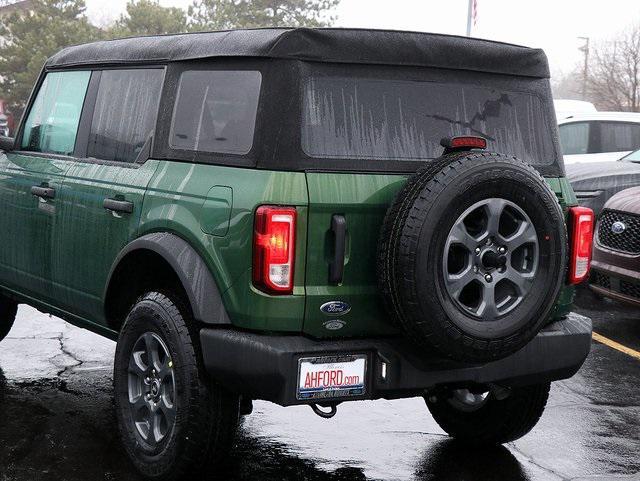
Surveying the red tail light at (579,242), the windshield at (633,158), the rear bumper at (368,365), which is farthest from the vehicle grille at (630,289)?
the rear bumper at (368,365)

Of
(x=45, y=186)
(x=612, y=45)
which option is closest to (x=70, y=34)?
(x=612, y=45)

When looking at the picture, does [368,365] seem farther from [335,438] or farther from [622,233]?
[622,233]

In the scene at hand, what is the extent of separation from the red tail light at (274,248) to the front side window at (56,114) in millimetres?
1948

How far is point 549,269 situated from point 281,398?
1126mm

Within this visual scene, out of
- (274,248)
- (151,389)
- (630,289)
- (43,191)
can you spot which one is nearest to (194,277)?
(274,248)

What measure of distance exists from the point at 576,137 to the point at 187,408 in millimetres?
11267

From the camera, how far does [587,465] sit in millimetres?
4840

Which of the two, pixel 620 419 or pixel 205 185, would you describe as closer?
pixel 205 185

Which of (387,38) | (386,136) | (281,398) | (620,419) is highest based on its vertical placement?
(387,38)

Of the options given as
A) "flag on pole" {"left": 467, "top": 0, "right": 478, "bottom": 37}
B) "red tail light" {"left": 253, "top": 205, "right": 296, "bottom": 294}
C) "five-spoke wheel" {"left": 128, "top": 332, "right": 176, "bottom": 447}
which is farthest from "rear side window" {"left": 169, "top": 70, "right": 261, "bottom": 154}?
"flag on pole" {"left": 467, "top": 0, "right": 478, "bottom": 37}

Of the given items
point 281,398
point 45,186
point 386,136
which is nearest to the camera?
point 281,398

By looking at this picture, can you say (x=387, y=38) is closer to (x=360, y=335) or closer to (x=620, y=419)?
(x=360, y=335)

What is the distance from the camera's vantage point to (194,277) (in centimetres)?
409

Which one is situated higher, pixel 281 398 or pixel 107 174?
pixel 107 174
